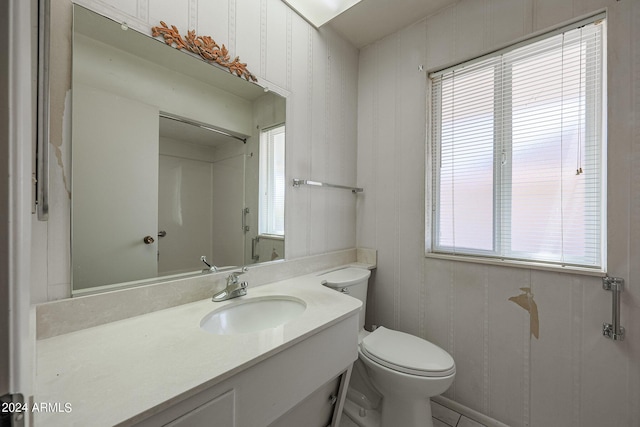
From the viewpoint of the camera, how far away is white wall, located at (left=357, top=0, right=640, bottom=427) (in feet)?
3.45

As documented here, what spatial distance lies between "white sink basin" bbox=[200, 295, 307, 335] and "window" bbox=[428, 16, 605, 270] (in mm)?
1048

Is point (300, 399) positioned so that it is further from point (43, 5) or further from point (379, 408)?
point (43, 5)

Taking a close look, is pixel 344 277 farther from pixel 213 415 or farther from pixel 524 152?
pixel 524 152

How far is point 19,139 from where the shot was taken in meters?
0.27

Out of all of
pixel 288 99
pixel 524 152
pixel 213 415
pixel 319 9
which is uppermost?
pixel 319 9

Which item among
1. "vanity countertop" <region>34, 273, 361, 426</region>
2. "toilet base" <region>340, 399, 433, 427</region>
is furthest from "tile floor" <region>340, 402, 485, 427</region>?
"vanity countertop" <region>34, 273, 361, 426</region>

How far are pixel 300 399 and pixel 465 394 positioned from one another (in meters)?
1.19

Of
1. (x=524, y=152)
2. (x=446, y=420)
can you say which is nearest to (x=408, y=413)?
(x=446, y=420)

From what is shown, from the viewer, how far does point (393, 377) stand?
113 centimetres

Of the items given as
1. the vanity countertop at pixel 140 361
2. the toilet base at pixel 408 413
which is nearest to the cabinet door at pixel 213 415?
the vanity countertop at pixel 140 361

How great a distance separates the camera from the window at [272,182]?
135cm

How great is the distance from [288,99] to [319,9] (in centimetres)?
64

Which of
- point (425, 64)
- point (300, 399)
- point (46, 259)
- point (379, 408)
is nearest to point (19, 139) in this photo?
point (46, 259)

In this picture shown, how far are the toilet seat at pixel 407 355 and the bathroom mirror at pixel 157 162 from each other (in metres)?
0.72
